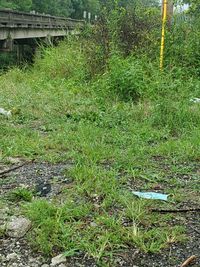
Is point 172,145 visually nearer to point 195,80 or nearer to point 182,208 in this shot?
point 182,208

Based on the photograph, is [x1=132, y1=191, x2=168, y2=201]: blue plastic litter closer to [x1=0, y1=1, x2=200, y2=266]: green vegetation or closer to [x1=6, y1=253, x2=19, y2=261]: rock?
[x1=0, y1=1, x2=200, y2=266]: green vegetation

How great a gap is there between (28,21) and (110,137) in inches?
658

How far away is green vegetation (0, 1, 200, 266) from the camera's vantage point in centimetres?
257

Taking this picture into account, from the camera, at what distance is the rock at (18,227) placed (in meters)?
2.54

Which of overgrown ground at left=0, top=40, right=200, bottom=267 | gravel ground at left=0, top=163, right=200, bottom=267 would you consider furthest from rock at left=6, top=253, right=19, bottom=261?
overgrown ground at left=0, top=40, right=200, bottom=267

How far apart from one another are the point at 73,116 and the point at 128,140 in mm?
1275

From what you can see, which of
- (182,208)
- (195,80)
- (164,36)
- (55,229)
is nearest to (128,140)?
(182,208)

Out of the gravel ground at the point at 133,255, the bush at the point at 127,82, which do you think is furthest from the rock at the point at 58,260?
the bush at the point at 127,82

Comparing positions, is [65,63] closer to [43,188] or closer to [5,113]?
[5,113]

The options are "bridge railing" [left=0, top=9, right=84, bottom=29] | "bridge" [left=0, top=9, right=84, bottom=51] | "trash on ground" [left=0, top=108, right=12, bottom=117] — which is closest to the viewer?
"trash on ground" [left=0, top=108, right=12, bottom=117]

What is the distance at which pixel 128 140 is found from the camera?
462 centimetres

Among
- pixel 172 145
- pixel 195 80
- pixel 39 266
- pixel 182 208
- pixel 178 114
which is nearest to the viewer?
pixel 39 266

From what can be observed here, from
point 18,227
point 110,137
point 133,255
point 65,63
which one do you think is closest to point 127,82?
point 110,137

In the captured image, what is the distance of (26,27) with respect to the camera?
2006 centimetres
